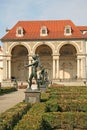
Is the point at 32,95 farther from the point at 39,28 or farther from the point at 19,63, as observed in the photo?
the point at 19,63

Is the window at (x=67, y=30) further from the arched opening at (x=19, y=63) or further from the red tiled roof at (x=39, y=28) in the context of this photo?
the arched opening at (x=19, y=63)

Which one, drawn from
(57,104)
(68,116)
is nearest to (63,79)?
(57,104)

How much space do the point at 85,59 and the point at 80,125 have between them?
48303mm

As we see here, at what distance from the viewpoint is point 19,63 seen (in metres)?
65.4

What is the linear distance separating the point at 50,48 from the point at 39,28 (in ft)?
14.3

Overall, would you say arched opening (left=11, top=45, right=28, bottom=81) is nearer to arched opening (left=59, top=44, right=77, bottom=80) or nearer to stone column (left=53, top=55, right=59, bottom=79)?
stone column (left=53, top=55, right=59, bottom=79)

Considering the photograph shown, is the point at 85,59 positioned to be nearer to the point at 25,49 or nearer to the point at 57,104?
the point at 25,49

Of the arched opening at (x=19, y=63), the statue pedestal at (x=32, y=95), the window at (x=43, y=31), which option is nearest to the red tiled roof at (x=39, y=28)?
the window at (x=43, y=31)

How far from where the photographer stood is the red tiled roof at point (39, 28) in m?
61.2

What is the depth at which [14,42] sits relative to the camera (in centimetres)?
6162

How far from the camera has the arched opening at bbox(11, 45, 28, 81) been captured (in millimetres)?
65250

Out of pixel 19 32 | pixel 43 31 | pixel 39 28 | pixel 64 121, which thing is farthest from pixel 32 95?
pixel 39 28

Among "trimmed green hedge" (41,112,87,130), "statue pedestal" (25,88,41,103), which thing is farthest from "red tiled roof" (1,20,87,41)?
"trimmed green hedge" (41,112,87,130)

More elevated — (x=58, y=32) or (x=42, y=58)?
(x=58, y=32)
